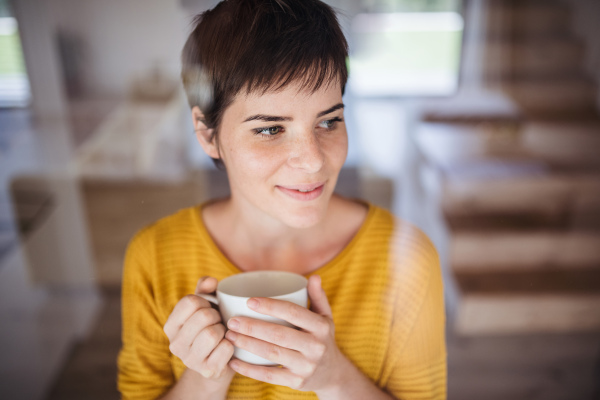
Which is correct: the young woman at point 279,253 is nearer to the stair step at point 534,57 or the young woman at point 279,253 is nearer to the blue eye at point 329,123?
the blue eye at point 329,123

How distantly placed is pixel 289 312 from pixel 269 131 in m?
0.16

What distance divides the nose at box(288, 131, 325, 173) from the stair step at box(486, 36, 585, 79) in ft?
1.32

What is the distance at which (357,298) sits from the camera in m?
0.52

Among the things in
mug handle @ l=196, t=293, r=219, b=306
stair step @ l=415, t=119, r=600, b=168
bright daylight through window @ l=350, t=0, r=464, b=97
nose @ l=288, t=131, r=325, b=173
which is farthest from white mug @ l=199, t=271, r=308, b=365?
stair step @ l=415, t=119, r=600, b=168

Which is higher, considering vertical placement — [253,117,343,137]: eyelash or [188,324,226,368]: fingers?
[253,117,343,137]: eyelash

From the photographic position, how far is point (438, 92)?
58 cm

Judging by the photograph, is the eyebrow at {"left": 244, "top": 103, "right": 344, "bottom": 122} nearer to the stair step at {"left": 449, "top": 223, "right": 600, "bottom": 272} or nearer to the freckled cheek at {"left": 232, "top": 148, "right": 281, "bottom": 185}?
the freckled cheek at {"left": 232, "top": 148, "right": 281, "bottom": 185}

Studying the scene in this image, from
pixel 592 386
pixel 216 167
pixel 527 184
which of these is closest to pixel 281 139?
pixel 216 167

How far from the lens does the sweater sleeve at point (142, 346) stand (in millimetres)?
486

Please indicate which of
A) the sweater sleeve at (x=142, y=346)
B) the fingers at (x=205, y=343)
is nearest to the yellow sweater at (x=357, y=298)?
the sweater sleeve at (x=142, y=346)

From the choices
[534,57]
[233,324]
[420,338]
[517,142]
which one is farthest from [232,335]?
[534,57]

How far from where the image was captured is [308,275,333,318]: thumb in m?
0.40

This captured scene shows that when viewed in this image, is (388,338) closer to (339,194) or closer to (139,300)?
(339,194)

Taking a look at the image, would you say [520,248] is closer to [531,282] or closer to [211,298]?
[531,282]
